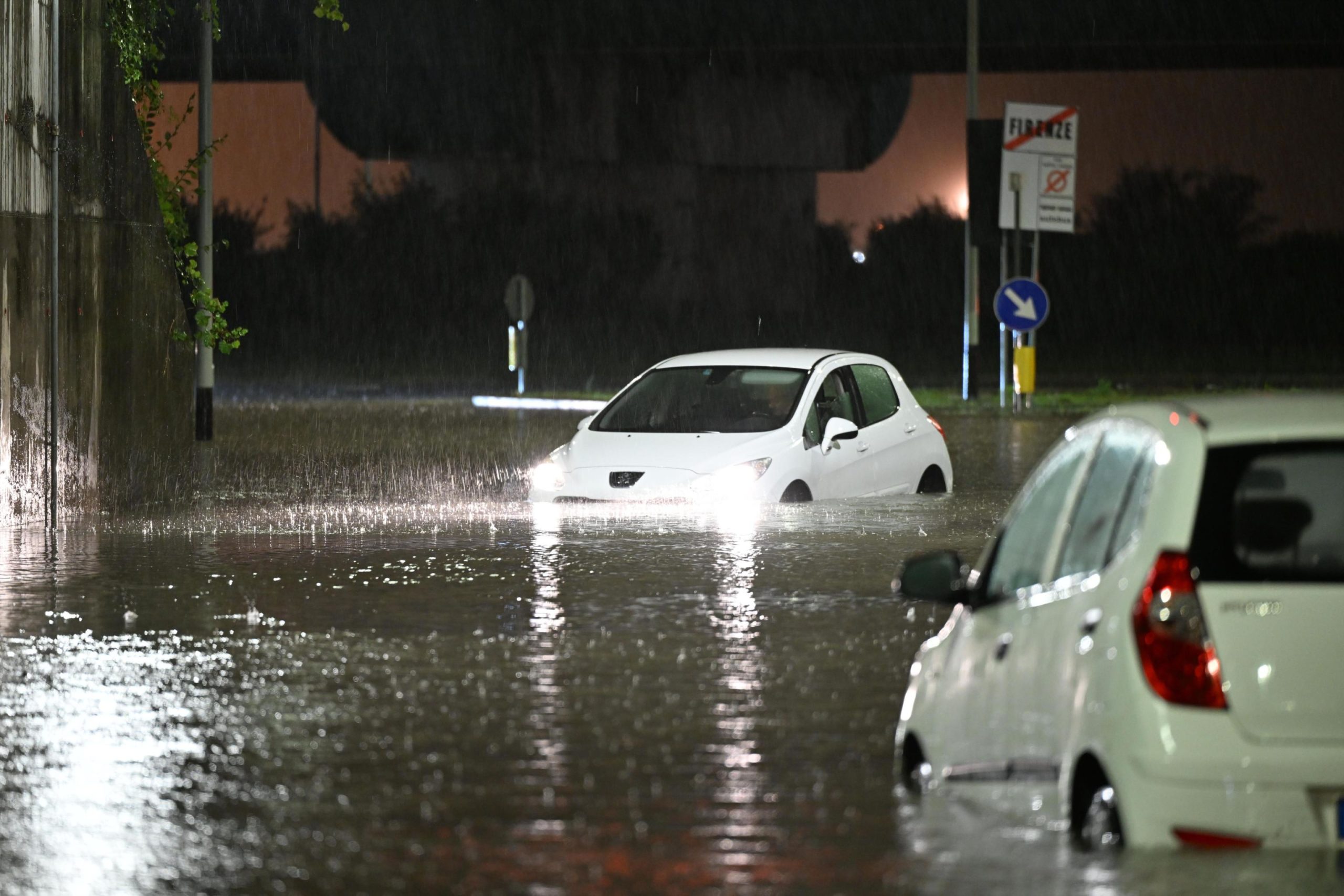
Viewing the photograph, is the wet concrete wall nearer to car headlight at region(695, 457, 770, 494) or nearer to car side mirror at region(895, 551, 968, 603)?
car headlight at region(695, 457, 770, 494)

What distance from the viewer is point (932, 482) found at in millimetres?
19625

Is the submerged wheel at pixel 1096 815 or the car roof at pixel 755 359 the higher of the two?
the car roof at pixel 755 359

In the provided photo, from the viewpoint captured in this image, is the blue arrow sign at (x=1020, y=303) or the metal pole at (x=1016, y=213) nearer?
A: the blue arrow sign at (x=1020, y=303)

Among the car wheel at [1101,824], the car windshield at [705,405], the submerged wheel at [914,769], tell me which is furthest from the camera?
the car windshield at [705,405]

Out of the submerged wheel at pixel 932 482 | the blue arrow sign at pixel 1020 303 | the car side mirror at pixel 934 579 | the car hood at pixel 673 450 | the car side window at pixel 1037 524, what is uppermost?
the blue arrow sign at pixel 1020 303

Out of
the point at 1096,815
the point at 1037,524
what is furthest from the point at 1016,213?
the point at 1096,815

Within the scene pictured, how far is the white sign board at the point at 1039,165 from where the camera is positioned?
127 feet

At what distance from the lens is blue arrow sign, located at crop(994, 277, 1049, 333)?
3453 cm

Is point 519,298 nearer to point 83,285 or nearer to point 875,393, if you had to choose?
point 83,285

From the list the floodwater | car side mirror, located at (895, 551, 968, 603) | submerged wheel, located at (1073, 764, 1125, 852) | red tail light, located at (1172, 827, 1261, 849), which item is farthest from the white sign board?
red tail light, located at (1172, 827, 1261, 849)

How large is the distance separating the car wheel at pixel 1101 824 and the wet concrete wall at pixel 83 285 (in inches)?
510

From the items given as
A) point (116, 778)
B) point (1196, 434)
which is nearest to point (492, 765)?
point (116, 778)

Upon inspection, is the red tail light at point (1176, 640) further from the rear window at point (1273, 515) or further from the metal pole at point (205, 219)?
the metal pole at point (205, 219)

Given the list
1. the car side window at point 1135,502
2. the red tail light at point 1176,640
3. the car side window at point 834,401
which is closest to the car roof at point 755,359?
the car side window at point 834,401
